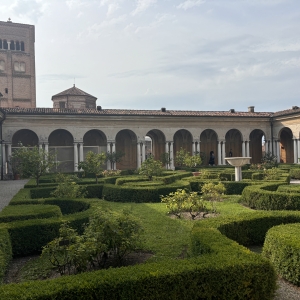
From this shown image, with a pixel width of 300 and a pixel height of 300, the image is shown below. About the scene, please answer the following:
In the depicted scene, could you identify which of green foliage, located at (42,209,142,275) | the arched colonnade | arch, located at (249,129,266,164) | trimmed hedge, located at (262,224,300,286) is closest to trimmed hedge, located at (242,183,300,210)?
→ trimmed hedge, located at (262,224,300,286)

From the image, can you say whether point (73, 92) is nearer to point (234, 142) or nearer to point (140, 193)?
point (234, 142)

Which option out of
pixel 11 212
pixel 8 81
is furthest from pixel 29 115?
pixel 11 212

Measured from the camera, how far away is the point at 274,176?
61.4 feet

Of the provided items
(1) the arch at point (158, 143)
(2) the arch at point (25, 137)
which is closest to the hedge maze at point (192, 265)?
(2) the arch at point (25, 137)

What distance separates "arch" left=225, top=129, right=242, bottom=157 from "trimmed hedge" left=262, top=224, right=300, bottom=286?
35.2m

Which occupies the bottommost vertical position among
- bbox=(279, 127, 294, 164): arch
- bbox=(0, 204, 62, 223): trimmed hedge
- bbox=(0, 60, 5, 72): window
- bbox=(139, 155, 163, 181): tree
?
bbox=(0, 204, 62, 223): trimmed hedge

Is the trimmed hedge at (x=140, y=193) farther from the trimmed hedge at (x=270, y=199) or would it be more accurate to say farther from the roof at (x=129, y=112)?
the roof at (x=129, y=112)

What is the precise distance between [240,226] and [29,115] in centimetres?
2754

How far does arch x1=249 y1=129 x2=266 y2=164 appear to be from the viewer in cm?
4203

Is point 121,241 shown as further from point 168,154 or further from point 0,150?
point 168,154

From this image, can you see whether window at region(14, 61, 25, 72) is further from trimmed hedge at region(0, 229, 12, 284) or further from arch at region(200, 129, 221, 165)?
trimmed hedge at region(0, 229, 12, 284)

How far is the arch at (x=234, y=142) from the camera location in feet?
135

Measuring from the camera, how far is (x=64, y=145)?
3569 cm

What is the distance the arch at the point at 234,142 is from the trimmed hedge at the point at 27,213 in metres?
33.8
